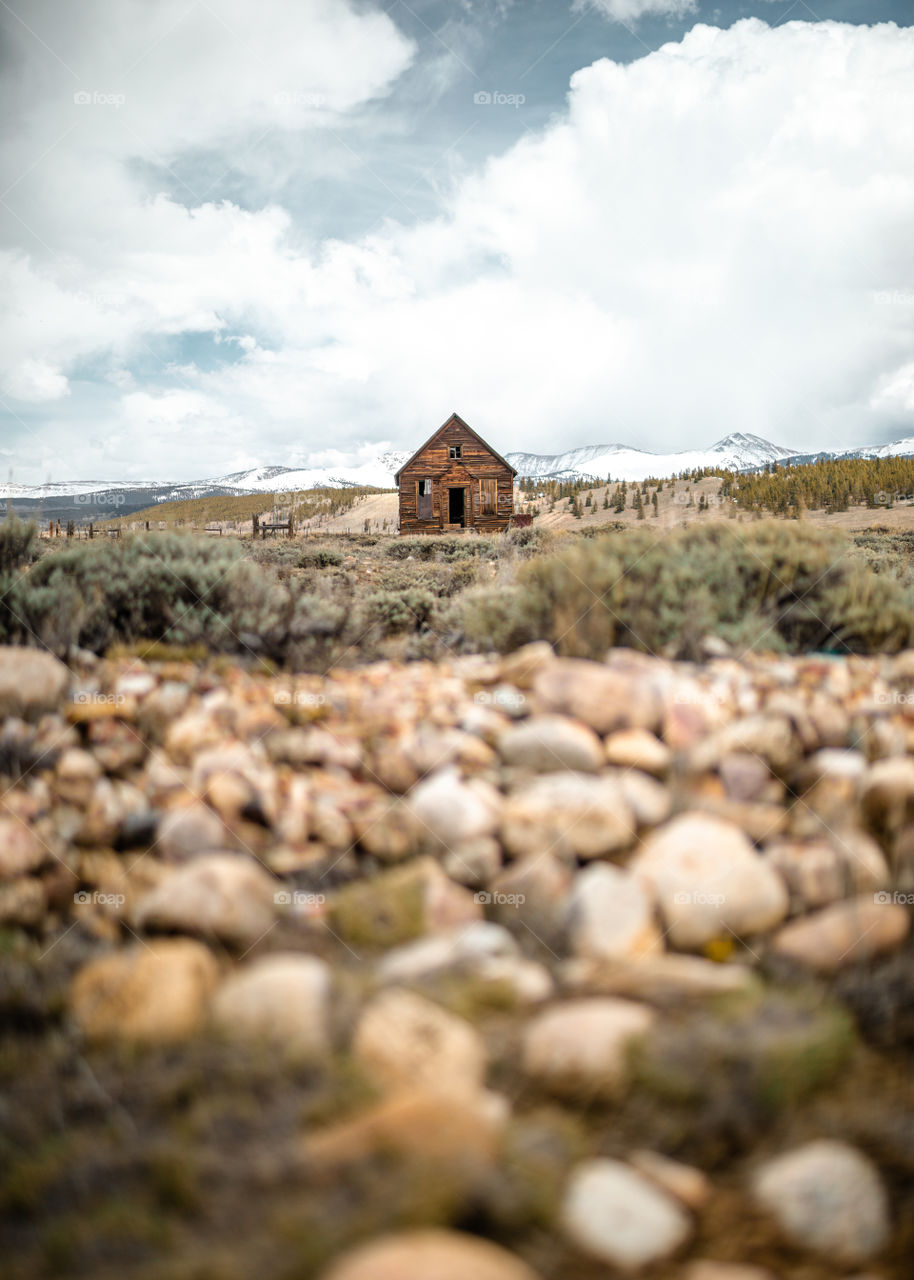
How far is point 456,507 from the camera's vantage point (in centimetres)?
3123

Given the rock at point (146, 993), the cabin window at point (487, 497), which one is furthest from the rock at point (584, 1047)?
the cabin window at point (487, 497)

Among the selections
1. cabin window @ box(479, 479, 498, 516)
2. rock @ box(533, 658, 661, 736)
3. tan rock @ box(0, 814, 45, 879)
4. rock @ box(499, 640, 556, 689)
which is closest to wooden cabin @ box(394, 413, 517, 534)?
cabin window @ box(479, 479, 498, 516)

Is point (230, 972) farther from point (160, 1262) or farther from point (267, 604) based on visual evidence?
point (267, 604)

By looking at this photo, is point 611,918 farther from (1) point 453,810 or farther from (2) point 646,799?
(1) point 453,810

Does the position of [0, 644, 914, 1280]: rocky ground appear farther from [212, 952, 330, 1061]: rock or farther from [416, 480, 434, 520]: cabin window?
[416, 480, 434, 520]: cabin window

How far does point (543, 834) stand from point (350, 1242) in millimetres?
1555

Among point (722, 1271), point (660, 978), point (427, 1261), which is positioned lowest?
point (722, 1271)

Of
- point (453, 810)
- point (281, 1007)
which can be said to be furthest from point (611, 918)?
point (281, 1007)

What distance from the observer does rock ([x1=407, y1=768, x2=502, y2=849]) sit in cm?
280

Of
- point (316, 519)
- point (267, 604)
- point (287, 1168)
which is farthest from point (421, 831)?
→ point (316, 519)

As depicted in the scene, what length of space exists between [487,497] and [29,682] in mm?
28137

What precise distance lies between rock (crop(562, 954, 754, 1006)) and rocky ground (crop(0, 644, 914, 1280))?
0.5 inches

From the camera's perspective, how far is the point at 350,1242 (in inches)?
55.5

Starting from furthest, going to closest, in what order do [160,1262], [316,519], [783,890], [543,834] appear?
1. [316,519]
2. [543,834]
3. [783,890]
4. [160,1262]
